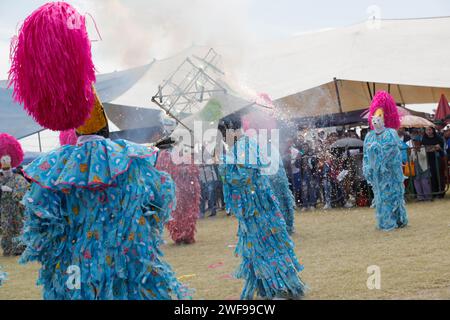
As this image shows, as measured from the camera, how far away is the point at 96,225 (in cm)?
342

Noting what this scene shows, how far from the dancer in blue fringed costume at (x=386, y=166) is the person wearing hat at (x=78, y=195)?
5.95m

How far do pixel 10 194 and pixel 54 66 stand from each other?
25.4 feet

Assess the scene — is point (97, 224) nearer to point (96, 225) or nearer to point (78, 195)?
point (96, 225)

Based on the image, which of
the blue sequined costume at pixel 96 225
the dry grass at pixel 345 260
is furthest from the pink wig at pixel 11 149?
the blue sequined costume at pixel 96 225

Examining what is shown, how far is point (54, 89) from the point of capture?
332cm

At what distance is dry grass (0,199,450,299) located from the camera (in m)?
5.14

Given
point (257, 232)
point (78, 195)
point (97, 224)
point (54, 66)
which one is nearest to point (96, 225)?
point (97, 224)

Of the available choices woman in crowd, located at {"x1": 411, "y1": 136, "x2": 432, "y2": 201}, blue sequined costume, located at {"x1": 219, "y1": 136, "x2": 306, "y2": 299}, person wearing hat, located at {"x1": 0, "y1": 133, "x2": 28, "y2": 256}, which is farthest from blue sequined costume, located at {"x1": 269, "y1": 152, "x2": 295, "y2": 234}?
person wearing hat, located at {"x1": 0, "y1": 133, "x2": 28, "y2": 256}

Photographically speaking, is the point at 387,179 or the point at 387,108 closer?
the point at 387,179

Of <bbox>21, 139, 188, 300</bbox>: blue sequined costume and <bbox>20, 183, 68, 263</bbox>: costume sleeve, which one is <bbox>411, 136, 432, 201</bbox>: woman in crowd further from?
<bbox>20, 183, 68, 263</bbox>: costume sleeve

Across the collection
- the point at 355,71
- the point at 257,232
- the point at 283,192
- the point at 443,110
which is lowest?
the point at 257,232

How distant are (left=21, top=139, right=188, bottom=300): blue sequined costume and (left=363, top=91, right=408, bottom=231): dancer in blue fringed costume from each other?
5912 millimetres
